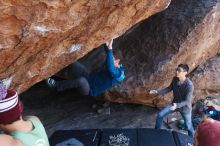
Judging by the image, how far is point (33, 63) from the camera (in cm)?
407

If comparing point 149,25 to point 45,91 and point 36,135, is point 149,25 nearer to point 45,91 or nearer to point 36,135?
point 45,91

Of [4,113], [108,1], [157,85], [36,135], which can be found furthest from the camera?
[157,85]

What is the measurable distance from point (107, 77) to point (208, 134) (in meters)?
3.60

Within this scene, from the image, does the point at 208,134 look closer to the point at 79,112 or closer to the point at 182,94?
the point at 182,94

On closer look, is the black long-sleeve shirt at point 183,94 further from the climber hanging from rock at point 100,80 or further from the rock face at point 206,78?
the rock face at point 206,78

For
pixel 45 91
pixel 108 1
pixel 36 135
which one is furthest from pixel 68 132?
pixel 45 91

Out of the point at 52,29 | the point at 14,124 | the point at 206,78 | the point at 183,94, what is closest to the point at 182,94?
the point at 183,94

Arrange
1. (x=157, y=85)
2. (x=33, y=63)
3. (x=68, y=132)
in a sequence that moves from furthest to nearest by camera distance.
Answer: (x=157, y=85) → (x=68, y=132) → (x=33, y=63)

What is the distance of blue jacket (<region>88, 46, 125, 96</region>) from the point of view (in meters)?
5.00

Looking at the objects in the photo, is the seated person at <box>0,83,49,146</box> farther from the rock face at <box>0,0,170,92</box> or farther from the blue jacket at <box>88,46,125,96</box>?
the blue jacket at <box>88,46,125,96</box>

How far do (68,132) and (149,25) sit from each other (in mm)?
3164

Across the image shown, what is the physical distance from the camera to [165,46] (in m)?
6.82

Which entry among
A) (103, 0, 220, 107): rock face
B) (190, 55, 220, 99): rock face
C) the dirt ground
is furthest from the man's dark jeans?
(190, 55, 220, 99): rock face

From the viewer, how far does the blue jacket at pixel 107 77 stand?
16.4 feet
